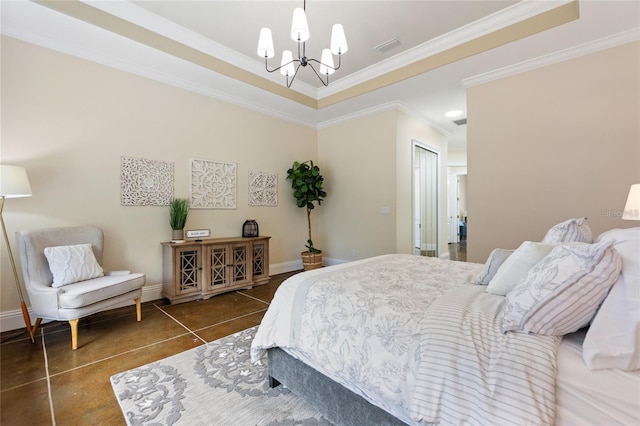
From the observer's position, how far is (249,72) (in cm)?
373

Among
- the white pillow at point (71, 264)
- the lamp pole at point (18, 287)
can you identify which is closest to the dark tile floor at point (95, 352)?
the lamp pole at point (18, 287)

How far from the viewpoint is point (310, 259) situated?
482 centimetres

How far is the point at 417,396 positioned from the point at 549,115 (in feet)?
11.7

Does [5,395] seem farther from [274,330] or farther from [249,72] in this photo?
[249,72]

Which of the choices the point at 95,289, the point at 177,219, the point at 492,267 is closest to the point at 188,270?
the point at 177,219

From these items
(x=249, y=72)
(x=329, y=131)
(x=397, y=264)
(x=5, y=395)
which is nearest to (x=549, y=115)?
(x=397, y=264)

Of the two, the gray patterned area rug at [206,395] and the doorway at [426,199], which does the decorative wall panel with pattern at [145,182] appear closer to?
the gray patterned area rug at [206,395]

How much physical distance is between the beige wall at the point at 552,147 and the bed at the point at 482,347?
2316 millimetres

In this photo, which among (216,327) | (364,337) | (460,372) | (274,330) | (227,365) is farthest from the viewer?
(216,327)

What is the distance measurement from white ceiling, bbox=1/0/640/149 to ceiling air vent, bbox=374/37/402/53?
0.19ft

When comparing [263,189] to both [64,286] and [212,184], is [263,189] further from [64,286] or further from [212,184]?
[64,286]

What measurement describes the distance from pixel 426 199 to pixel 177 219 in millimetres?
4557

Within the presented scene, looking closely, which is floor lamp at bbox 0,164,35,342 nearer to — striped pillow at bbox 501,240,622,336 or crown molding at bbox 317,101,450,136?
striped pillow at bbox 501,240,622,336

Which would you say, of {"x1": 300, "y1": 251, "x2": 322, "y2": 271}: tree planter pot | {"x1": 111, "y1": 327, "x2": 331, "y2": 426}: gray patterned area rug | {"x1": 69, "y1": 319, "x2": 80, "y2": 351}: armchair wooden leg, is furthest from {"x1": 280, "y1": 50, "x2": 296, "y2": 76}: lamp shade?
{"x1": 300, "y1": 251, "x2": 322, "y2": 271}: tree planter pot
